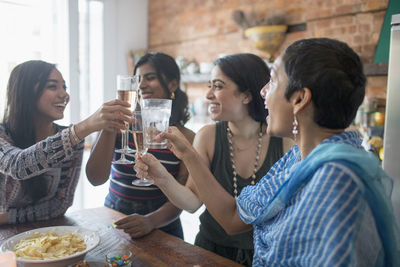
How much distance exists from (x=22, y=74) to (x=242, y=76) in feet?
3.57

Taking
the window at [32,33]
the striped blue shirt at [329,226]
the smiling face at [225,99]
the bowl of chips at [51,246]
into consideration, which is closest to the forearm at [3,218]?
the bowl of chips at [51,246]


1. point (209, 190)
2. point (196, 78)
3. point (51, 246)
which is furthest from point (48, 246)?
point (196, 78)

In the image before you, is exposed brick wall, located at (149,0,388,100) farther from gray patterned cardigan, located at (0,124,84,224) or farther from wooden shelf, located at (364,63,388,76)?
gray patterned cardigan, located at (0,124,84,224)

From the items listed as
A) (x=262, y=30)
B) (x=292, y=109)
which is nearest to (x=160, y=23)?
(x=262, y=30)

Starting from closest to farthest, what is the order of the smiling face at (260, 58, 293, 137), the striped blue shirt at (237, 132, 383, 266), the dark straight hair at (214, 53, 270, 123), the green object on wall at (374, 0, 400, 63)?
the striped blue shirt at (237, 132, 383, 266) < the smiling face at (260, 58, 293, 137) < the dark straight hair at (214, 53, 270, 123) < the green object on wall at (374, 0, 400, 63)

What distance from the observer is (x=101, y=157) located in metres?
1.71

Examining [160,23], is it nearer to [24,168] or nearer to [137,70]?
[137,70]

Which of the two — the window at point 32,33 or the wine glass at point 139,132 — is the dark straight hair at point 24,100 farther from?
the window at point 32,33

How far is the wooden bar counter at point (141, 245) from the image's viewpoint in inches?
44.5

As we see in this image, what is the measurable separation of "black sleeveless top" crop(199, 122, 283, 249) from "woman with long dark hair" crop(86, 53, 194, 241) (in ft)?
0.68

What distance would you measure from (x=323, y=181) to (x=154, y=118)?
64 centimetres

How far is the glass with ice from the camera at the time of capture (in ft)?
3.89

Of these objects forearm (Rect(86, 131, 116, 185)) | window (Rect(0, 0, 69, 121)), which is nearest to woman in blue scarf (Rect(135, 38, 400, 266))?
forearm (Rect(86, 131, 116, 185))

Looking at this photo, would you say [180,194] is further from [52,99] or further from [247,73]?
[52,99]
